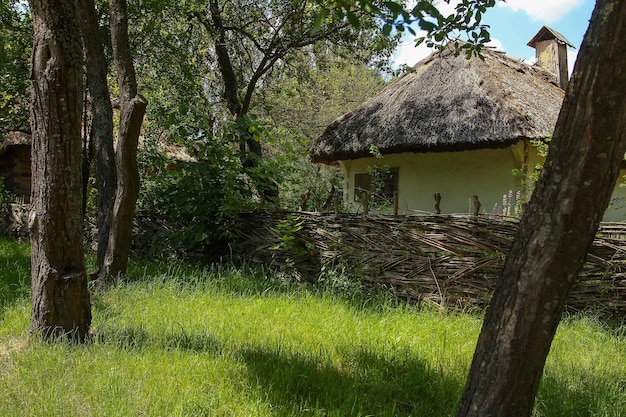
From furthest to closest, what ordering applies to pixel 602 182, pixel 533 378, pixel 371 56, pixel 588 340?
pixel 371 56, pixel 588 340, pixel 533 378, pixel 602 182

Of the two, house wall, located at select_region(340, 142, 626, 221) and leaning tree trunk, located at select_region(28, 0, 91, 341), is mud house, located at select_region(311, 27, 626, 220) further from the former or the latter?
leaning tree trunk, located at select_region(28, 0, 91, 341)

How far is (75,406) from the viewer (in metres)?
2.38

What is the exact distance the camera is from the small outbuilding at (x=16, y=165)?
12.3 meters

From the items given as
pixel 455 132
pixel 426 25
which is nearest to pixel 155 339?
pixel 426 25

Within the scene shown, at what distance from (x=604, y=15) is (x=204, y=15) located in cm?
932

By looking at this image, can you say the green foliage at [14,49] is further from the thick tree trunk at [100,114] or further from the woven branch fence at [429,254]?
the woven branch fence at [429,254]

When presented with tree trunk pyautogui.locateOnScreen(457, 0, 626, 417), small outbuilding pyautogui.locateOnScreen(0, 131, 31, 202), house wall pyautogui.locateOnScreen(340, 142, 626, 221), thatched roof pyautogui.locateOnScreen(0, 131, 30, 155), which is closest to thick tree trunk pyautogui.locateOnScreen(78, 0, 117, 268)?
house wall pyautogui.locateOnScreen(340, 142, 626, 221)

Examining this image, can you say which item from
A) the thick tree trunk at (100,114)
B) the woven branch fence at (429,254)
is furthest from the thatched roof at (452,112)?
the thick tree trunk at (100,114)

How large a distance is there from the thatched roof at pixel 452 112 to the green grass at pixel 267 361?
403 cm

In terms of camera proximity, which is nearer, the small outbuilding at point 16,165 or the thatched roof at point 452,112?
the thatched roof at point 452,112

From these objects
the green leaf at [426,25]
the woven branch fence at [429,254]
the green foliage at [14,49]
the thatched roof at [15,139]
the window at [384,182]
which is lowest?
the woven branch fence at [429,254]

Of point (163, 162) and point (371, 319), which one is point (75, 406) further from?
point (163, 162)

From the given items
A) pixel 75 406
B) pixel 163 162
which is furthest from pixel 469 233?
pixel 163 162

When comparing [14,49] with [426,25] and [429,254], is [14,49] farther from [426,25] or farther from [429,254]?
[426,25]
